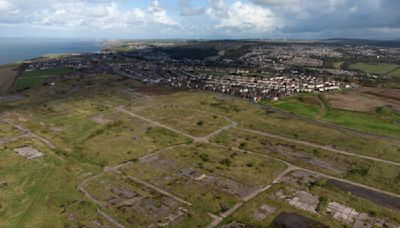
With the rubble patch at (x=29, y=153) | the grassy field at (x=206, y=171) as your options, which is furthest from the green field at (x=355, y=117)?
the rubble patch at (x=29, y=153)

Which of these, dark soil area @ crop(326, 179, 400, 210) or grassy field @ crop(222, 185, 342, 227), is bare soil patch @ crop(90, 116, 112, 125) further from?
dark soil area @ crop(326, 179, 400, 210)

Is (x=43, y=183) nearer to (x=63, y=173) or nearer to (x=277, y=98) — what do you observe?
(x=63, y=173)

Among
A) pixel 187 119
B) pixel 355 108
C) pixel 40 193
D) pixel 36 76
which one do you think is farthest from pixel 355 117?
pixel 36 76

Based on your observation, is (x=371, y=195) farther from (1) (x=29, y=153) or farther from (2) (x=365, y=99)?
(2) (x=365, y=99)

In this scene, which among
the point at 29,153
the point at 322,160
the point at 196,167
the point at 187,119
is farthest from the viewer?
the point at 187,119

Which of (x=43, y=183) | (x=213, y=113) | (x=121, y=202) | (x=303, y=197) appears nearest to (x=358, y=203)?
(x=303, y=197)

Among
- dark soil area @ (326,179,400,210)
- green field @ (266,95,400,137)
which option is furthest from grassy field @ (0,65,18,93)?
dark soil area @ (326,179,400,210)
